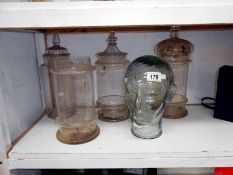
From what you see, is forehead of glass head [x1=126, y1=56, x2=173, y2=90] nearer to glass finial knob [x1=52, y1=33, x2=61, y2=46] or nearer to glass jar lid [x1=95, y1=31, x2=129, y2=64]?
glass jar lid [x1=95, y1=31, x2=129, y2=64]

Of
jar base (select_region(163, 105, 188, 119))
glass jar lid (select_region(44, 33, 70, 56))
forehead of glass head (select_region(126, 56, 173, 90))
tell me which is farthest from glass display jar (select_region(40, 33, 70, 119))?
jar base (select_region(163, 105, 188, 119))

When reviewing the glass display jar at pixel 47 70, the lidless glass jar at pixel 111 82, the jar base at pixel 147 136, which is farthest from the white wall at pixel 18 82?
the jar base at pixel 147 136

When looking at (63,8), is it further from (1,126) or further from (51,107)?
(51,107)

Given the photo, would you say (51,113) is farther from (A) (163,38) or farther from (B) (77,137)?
(A) (163,38)

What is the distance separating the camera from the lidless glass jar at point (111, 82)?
0.79m

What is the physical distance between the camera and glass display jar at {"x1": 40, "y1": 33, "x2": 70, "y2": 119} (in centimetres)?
78

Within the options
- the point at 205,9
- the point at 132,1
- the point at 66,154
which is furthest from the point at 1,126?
the point at 205,9

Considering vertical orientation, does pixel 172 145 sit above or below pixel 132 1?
below

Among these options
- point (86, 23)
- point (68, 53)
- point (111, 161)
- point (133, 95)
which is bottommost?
point (111, 161)

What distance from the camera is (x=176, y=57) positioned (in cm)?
80

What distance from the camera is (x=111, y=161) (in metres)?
0.53

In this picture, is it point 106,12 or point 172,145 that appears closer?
point 106,12

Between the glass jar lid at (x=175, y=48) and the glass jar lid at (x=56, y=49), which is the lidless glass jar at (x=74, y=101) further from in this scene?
the glass jar lid at (x=175, y=48)

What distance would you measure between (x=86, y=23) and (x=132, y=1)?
4.3 inches
